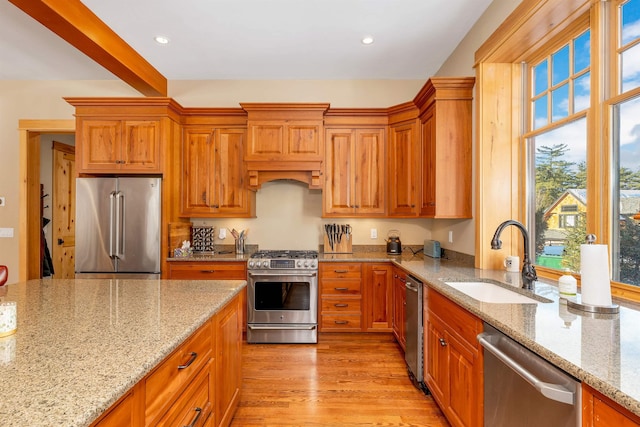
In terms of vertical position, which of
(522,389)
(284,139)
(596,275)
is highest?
(284,139)

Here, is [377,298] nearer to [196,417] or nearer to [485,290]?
[485,290]

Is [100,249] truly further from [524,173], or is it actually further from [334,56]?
[524,173]

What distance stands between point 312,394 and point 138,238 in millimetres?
2258

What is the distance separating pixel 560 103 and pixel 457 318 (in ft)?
5.15

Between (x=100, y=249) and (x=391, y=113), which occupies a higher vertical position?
(x=391, y=113)

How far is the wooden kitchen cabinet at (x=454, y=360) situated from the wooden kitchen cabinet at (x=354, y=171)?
1.54m

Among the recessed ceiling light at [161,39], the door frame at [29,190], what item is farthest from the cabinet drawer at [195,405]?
the door frame at [29,190]

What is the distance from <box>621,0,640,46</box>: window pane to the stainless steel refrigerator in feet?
12.0

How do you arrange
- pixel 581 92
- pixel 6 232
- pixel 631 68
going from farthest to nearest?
pixel 6 232 → pixel 581 92 → pixel 631 68

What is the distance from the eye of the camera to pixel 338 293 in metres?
3.37

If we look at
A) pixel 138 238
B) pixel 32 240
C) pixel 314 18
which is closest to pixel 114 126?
pixel 138 238

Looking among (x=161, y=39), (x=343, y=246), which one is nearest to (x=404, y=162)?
(x=343, y=246)

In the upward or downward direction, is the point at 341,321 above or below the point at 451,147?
below

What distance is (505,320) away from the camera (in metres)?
1.32
